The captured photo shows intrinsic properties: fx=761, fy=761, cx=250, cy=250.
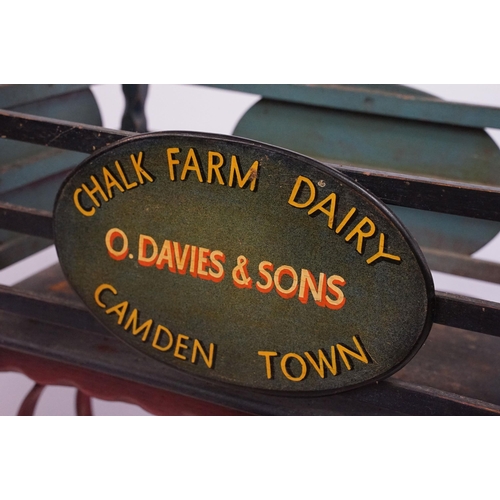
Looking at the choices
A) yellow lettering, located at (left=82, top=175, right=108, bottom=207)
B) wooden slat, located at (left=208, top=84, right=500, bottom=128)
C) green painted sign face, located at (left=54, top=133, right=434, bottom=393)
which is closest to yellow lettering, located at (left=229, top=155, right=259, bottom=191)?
green painted sign face, located at (left=54, top=133, right=434, bottom=393)

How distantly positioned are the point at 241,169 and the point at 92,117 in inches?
44.7

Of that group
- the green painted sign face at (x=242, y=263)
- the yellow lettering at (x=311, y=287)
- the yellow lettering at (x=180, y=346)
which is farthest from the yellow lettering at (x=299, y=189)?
the yellow lettering at (x=180, y=346)

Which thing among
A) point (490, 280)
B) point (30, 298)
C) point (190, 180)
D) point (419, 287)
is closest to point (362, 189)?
point (419, 287)

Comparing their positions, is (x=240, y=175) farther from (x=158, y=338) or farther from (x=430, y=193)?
(x=158, y=338)

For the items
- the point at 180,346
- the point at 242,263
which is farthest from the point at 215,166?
the point at 180,346

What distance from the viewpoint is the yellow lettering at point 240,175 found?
1141 mm

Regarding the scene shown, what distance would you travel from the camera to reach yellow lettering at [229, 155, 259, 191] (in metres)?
1.14

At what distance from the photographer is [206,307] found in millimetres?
1308

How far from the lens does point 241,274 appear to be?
1244 mm

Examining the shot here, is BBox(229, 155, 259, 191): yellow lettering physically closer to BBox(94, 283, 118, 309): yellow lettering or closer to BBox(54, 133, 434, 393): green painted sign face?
BBox(54, 133, 434, 393): green painted sign face

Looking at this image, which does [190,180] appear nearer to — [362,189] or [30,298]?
[362,189]

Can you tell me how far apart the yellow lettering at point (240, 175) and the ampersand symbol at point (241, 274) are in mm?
129

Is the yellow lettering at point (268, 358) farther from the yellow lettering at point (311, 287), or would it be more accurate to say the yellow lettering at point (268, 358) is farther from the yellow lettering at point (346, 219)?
the yellow lettering at point (346, 219)

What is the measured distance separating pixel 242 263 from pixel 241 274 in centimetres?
2
